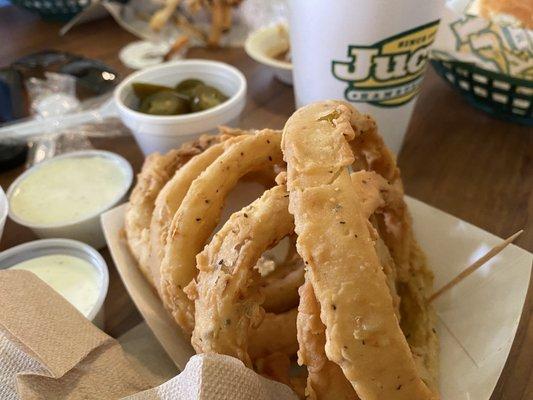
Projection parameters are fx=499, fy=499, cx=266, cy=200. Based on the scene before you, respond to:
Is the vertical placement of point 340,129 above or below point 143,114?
above

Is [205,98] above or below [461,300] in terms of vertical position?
above

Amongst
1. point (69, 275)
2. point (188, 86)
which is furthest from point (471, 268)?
point (188, 86)

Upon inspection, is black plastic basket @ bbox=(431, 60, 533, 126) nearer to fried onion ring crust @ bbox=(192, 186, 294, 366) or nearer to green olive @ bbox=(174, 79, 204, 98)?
green olive @ bbox=(174, 79, 204, 98)

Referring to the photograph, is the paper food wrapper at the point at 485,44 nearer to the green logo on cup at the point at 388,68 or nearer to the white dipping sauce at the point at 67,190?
the green logo on cup at the point at 388,68

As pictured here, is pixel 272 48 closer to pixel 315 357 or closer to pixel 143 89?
pixel 143 89

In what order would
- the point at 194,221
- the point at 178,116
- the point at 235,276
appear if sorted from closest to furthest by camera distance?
1. the point at 235,276
2. the point at 194,221
3. the point at 178,116

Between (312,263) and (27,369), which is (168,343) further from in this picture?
(312,263)

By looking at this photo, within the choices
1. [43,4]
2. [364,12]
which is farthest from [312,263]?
[43,4]
